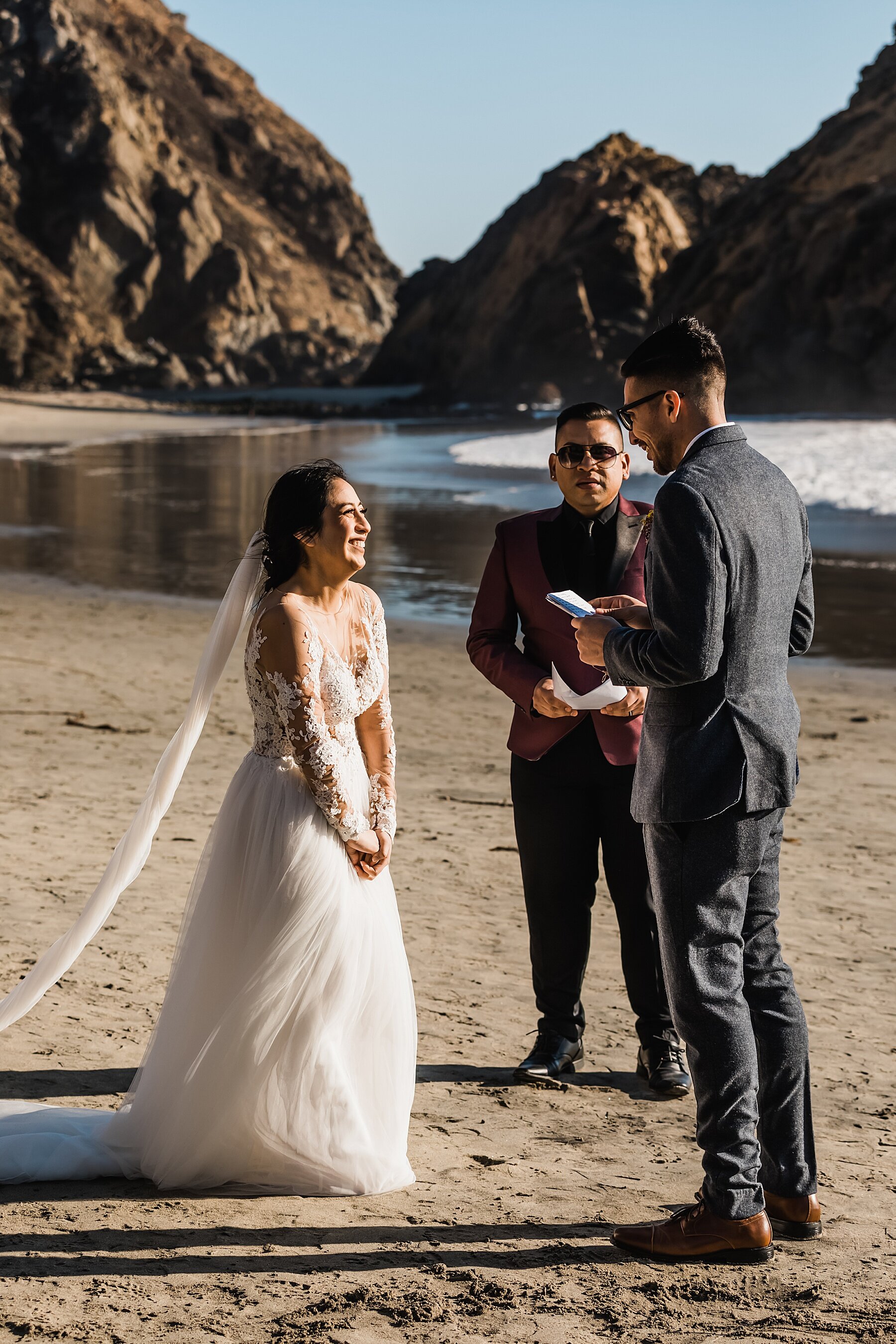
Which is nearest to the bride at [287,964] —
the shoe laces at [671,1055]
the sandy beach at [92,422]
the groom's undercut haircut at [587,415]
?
the groom's undercut haircut at [587,415]

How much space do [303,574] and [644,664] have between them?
96cm

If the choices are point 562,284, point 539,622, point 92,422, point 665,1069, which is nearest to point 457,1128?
point 665,1069

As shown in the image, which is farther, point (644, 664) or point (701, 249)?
point (701, 249)

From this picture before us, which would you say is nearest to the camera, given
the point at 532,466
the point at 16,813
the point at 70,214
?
the point at 16,813

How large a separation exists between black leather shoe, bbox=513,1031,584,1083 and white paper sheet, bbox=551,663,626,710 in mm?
1065

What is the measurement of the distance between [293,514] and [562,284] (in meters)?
88.3

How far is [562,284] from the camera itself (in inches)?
3428

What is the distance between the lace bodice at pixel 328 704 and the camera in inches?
119

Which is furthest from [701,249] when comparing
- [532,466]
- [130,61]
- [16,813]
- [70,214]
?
[130,61]

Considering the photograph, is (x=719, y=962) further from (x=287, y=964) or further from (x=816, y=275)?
(x=816, y=275)

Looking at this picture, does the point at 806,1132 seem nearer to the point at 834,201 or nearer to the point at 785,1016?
the point at 785,1016

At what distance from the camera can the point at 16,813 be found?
5.95 metres

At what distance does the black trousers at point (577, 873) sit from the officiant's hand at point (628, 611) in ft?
2.71

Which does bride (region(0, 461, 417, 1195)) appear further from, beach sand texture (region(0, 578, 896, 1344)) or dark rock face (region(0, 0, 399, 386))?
dark rock face (region(0, 0, 399, 386))
